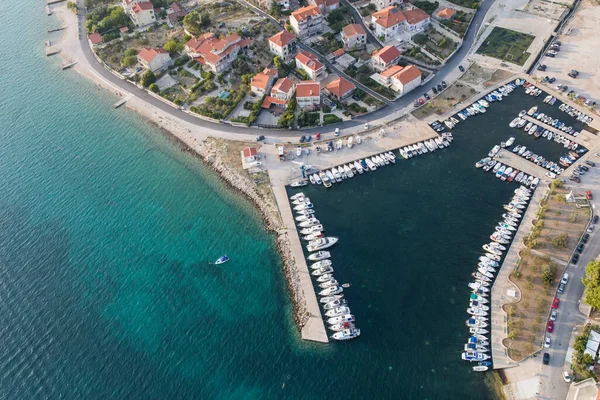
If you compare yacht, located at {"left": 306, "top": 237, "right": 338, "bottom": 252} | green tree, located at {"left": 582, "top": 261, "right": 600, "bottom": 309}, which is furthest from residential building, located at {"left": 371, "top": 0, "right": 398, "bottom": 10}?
green tree, located at {"left": 582, "top": 261, "right": 600, "bottom": 309}

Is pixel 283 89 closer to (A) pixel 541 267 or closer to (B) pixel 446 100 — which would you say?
(B) pixel 446 100

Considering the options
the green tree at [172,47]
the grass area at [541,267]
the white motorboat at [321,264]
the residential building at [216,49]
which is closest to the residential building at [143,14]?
the green tree at [172,47]

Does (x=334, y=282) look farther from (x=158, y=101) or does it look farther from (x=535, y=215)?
(x=158, y=101)

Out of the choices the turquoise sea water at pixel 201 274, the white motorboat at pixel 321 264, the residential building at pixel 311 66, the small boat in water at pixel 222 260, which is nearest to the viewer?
the turquoise sea water at pixel 201 274

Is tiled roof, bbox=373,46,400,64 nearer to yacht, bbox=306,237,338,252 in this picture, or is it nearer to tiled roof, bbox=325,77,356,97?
tiled roof, bbox=325,77,356,97

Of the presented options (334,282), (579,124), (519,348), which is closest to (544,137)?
(579,124)

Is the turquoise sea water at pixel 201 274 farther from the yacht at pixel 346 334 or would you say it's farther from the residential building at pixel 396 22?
the residential building at pixel 396 22
